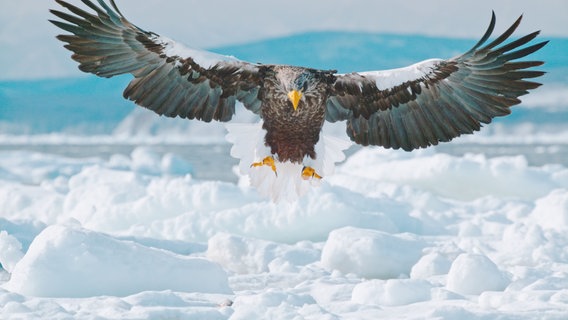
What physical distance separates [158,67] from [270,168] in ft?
3.01

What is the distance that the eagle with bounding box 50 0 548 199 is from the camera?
5.61 m

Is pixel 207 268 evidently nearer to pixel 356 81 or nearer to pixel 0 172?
pixel 356 81

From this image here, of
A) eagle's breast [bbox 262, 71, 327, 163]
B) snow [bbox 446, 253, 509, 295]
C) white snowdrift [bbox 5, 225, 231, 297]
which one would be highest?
eagle's breast [bbox 262, 71, 327, 163]

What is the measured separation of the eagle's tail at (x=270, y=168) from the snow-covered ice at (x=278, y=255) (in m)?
0.58

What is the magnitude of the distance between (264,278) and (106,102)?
8127 centimetres

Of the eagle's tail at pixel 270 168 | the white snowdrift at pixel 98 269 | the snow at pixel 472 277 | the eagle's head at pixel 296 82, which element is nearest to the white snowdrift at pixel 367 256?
the eagle's tail at pixel 270 168

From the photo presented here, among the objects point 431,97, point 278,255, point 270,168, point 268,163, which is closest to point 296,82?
point 268,163

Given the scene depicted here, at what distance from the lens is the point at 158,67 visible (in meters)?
5.80

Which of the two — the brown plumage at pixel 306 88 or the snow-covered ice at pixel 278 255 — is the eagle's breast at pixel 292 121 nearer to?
the brown plumage at pixel 306 88

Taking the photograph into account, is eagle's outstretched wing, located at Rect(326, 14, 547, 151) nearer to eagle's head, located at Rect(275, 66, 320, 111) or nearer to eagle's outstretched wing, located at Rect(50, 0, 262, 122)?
eagle's head, located at Rect(275, 66, 320, 111)

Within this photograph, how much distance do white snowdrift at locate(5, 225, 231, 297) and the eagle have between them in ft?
2.53

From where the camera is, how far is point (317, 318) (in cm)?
450

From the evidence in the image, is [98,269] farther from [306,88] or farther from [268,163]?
[306,88]

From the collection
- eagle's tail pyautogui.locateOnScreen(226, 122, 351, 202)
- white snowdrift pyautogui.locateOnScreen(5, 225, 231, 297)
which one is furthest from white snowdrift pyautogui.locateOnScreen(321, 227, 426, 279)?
white snowdrift pyautogui.locateOnScreen(5, 225, 231, 297)
